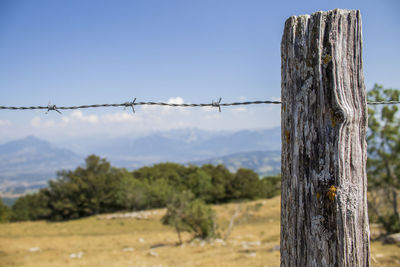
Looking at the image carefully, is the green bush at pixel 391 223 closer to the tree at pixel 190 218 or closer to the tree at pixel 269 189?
A: the tree at pixel 190 218

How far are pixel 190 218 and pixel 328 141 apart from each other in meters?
22.3

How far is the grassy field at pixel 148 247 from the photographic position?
13.9 meters

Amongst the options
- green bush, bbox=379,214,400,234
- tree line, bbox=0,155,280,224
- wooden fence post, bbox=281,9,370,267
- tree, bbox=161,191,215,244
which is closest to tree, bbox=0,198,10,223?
tree line, bbox=0,155,280,224

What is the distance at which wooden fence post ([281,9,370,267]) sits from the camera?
150 cm

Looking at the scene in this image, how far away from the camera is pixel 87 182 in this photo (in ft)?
167

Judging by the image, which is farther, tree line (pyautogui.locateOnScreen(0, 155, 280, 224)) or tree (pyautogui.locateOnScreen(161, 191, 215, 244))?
tree line (pyautogui.locateOnScreen(0, 155, 280, 224))

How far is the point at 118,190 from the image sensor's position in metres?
51.4

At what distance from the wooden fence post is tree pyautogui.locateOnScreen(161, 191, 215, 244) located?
70.7ft

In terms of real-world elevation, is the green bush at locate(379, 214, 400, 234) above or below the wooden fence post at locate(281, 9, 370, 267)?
below

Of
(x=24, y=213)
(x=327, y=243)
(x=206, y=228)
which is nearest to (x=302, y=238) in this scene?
(x=327, y=243)

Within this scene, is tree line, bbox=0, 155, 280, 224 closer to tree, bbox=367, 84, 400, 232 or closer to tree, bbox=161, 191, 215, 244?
tree, bbox=161, 191, 215, 244

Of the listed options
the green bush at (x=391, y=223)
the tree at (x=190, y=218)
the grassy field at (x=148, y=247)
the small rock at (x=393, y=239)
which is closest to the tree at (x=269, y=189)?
the grassy field at (x=148, y=247)

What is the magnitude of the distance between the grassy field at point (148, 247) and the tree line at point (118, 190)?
6703 mm

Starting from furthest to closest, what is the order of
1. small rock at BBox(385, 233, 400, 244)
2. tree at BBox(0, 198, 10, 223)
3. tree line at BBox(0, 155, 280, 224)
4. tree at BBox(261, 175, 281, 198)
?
tree at BBox(261, 175, 281, 198) → tree at BBox(0, 198, 10, 223) → tree line at BBox(0, 155, 280, 224) → small rock at BBox(385, 233, 400, 244)
